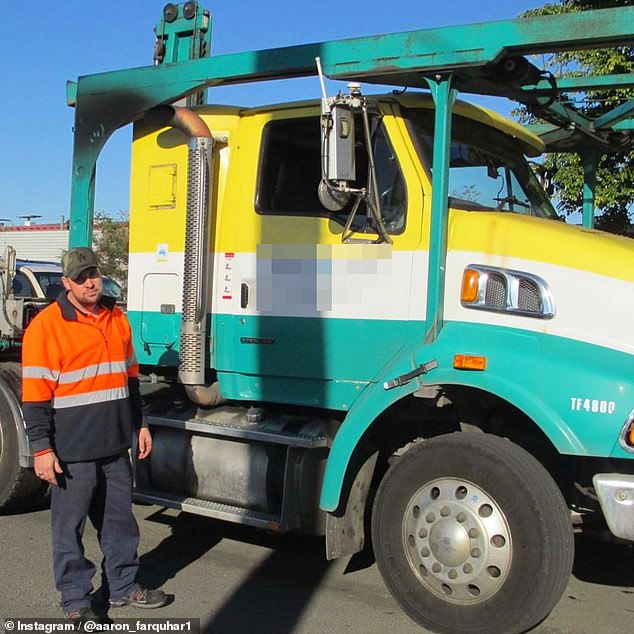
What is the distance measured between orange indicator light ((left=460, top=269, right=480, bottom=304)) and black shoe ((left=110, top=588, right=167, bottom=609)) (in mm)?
2281

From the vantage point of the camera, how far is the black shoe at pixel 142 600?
453cm

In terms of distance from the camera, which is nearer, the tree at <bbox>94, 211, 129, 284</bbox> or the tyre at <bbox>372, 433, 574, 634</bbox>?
the tyre at <bbox>372, 433, 574, 634</bbox>

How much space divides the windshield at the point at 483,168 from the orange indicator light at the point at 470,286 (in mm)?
485

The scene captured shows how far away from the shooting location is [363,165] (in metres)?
4.68

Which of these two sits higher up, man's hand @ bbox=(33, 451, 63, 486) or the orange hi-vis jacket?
the orange hi-vis jacket

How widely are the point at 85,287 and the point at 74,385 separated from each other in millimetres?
499

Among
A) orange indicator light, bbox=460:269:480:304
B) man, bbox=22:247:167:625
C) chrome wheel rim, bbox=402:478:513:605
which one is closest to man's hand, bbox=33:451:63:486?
man, bbox=22:247:167:625

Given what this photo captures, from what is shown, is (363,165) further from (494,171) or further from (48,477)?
(48,477)

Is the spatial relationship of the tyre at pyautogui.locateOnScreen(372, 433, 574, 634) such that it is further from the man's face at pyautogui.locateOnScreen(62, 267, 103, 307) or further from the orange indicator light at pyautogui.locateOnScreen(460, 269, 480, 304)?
the man's face at pyautogui.locateOnScreen(62, 267, 103, 307)

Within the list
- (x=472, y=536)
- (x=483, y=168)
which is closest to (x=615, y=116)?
(x=483, y=168)

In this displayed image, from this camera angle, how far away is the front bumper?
381cm

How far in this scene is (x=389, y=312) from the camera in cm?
474

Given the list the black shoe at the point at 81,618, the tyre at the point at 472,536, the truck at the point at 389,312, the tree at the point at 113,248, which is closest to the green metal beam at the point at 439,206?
the truck at the point at 389,312

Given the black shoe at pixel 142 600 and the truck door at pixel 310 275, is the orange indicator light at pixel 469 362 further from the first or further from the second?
the black shoe at pixel 142 600
